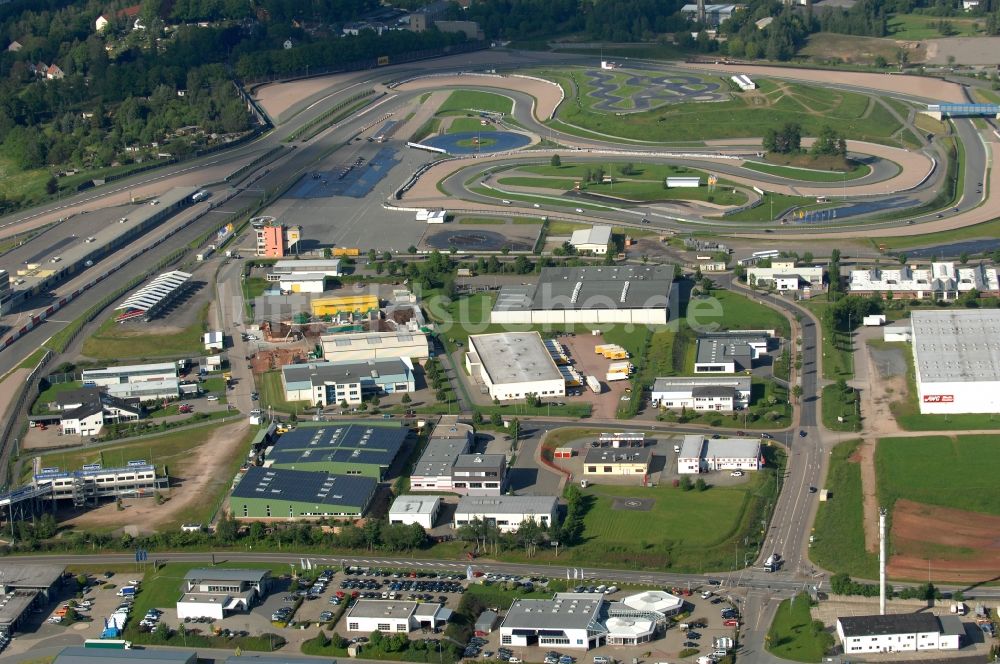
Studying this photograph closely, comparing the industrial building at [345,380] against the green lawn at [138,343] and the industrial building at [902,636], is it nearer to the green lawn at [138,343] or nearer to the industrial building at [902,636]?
the green lawn at [138,343]

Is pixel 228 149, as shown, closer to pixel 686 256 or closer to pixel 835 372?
pixel 686 256

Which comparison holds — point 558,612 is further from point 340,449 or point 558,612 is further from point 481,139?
point 481,139

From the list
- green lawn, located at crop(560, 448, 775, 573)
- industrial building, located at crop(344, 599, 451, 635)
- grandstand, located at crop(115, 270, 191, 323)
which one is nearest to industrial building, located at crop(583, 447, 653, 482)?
green lawn, located at crop(560, 448, 775, 573)

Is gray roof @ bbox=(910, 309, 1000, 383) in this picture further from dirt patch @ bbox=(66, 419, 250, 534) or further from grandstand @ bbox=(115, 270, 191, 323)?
grandstand @ bbox=(115, 270, 191, 323)

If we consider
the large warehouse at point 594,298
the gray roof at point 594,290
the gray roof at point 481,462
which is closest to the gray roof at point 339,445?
the gray roof at point 481,462

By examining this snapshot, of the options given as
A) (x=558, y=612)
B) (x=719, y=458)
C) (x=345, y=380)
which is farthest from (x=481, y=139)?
(x=558, y=612)
